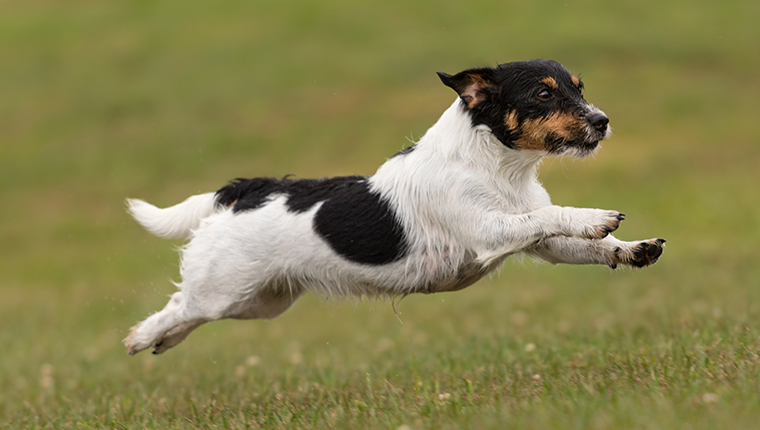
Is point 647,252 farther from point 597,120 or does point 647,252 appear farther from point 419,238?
point 419,238

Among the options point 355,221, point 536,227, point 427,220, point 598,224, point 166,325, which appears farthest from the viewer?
point 166,325

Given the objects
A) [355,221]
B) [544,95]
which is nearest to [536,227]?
[544,95]

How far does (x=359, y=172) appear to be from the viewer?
1792cm

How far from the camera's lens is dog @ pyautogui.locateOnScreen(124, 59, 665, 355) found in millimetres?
4793

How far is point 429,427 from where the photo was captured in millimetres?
4176

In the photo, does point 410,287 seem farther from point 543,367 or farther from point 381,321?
point 381,321

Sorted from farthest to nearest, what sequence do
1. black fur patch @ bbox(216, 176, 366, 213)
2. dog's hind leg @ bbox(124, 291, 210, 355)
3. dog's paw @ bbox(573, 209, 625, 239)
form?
1. dog's hind leg @ bbox(124, 291, 210, 355)
2. black fur patch @ bbox(216, 176, 366, 213)
3. dog's paw @ bbox(573, 209, 625, 239)

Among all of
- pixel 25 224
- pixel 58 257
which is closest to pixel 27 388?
pixel 58 257

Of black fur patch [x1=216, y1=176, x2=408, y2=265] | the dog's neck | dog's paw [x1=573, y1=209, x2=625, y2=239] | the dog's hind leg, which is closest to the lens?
dog's paw [x1=573, y1=209, x2=625, y2=239]

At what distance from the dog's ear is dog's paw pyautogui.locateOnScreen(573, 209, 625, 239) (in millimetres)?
967

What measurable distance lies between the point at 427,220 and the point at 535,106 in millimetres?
960

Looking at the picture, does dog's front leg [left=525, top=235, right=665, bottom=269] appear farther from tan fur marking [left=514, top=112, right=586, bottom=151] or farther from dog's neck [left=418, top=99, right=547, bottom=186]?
tan fur marking [left=514, top=112, right=586, bottom=151]

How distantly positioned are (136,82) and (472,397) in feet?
72.7

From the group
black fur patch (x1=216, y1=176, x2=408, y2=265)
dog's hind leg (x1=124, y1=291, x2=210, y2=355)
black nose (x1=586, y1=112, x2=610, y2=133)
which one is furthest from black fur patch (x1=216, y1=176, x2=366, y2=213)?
black nose (x1=586, y1=112, x2=610, y2=133)
